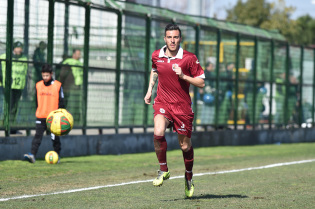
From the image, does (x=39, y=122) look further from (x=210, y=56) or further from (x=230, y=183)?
(x=210, y=56)

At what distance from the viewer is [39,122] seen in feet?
46.5

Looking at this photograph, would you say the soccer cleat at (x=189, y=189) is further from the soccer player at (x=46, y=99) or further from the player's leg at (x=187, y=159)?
the soccer player at (x=46, y=99)

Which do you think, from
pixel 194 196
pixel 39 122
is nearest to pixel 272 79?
pixel 39 122

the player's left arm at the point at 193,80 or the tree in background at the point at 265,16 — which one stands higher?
the tree in background at the point at 265,16

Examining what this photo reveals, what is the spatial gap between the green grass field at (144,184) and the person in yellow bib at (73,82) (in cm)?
128

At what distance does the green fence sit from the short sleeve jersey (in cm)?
607

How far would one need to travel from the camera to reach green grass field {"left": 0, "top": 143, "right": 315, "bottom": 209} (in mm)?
8711

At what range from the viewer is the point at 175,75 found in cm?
912

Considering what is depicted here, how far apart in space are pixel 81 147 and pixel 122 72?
2.50m

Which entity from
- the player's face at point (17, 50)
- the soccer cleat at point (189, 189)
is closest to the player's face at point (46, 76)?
the player's face at point (17, 50)

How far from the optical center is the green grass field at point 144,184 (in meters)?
8.71

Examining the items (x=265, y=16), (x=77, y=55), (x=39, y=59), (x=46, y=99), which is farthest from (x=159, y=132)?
(x=265, y=16)

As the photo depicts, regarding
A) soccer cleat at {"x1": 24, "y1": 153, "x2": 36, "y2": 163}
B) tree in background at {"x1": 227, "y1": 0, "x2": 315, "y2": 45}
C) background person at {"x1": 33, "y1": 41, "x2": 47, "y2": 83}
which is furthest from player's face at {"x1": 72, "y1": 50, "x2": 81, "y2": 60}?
tree in background at {"x1": 227, "y1": 0, "x2": 315, "y2": 45}

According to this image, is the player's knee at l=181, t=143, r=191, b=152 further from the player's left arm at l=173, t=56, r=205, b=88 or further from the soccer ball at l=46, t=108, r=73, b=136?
the soccer ball at l=46, t=108, r=73, b=136
